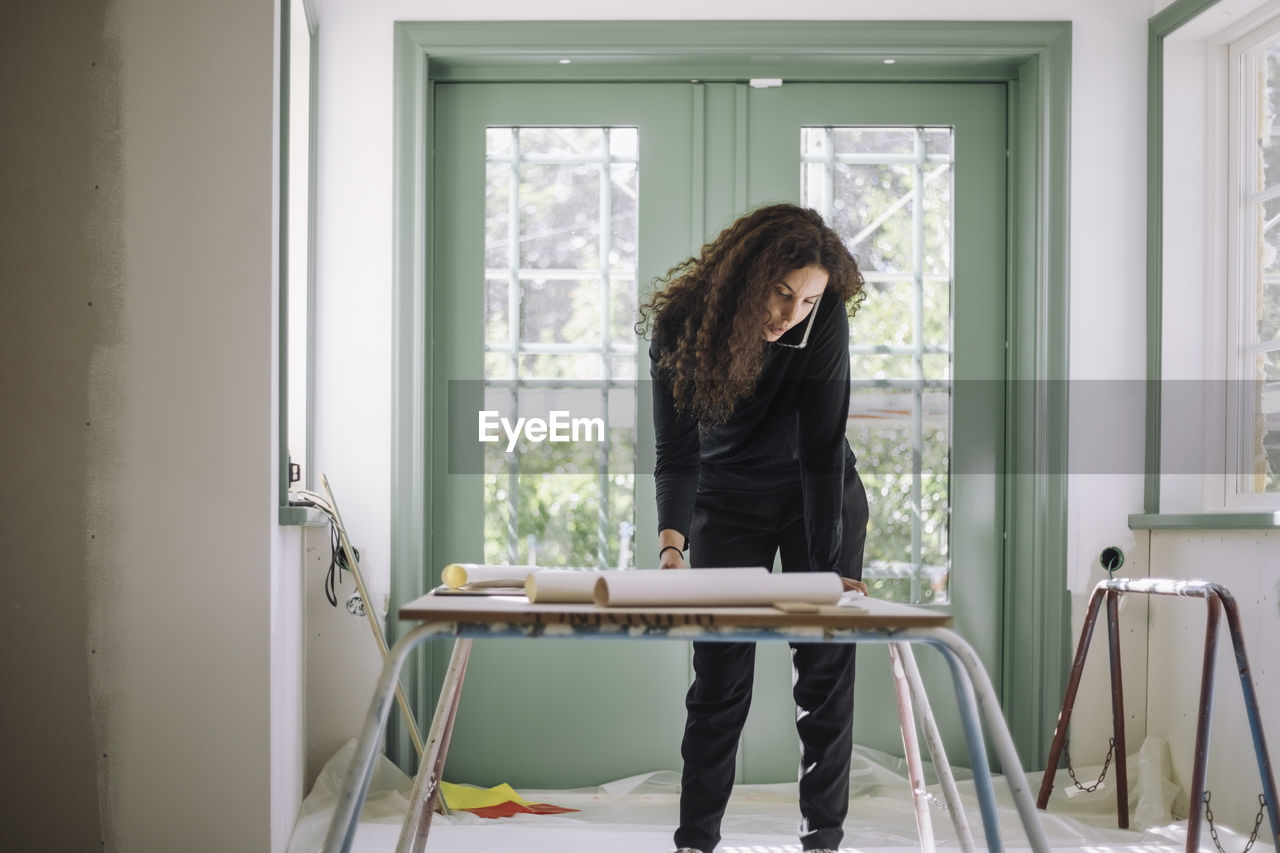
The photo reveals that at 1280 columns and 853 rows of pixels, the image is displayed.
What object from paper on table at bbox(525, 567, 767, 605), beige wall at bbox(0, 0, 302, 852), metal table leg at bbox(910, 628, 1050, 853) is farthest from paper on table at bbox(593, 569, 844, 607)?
beige wall at bbox(0, 0, 302, 852)

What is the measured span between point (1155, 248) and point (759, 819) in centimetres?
184

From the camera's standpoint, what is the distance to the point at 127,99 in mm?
2062

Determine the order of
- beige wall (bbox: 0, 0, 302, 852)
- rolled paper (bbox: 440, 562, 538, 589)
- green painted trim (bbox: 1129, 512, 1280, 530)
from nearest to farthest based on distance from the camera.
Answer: rolled paper (bbox: 440, 562, 538, 589)
beige wall (bbox: 0, 0, 302, 852)
green painted trim (bbox: 1129, 512, 1280, 530)

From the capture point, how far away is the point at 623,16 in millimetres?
2986

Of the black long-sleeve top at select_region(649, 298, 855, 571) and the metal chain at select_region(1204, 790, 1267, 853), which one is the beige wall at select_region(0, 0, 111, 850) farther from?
the metal chain at select_region(1204, 790, 1267, 853)

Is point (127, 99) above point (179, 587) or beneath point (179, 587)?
above

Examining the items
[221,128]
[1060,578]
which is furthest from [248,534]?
[1060,578]

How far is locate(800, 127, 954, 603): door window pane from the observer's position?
3.07 metres

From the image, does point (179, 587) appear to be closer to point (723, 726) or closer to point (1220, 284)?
point (723, 726)

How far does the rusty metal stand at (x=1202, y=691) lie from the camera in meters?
2.15

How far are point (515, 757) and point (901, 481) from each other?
1.32 meters

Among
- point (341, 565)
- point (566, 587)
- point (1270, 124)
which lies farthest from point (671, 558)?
point (1270, 124)

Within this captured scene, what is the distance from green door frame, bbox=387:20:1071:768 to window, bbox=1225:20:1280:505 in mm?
423

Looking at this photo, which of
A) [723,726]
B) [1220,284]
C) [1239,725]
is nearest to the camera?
[723,726]
